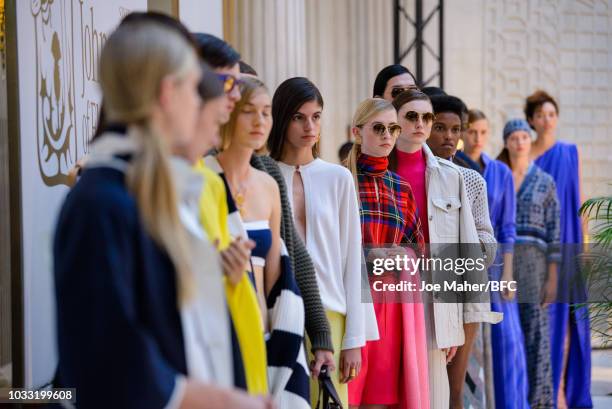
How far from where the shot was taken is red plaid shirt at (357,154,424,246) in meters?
3.97

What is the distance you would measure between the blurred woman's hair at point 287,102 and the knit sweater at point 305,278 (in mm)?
528

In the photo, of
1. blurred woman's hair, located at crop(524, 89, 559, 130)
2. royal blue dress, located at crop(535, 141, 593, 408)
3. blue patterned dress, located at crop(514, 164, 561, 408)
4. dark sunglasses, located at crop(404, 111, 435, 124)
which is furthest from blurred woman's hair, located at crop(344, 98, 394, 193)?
blurred woman's hair, located at crop(524, 89, 559, 130)

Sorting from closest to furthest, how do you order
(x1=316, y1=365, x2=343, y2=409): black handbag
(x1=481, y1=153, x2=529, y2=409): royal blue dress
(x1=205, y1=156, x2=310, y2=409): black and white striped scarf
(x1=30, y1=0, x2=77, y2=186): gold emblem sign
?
(x1=205, y1=156, x2=310, y2=409): black and white striped scarf < (x1=316, y1=365, x2=343, y2=409): black handbag < (x1=30, y1=0, x2=77, y2=186): gold emblem sign < (x1=481, y1=153, x2=529, y2=409): royal blue dress

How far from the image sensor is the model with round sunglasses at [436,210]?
165 inches

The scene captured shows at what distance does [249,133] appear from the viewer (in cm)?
261

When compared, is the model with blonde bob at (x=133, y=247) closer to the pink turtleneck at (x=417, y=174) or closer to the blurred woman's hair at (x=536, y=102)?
the pink turtleneck at (x=417, y=174)

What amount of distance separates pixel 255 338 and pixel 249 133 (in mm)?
710

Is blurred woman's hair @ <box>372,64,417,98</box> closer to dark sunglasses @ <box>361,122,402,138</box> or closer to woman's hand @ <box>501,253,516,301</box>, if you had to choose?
dark sunglasses @ <box>361,122,402,138</box>

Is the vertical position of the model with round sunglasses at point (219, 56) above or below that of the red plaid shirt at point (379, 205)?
above

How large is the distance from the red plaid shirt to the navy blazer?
239cm

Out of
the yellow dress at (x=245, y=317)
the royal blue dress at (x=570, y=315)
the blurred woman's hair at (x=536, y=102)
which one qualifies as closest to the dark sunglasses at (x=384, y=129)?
the yellow dress at (x=245, y=317)

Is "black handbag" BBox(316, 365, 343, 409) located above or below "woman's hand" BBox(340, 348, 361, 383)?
above

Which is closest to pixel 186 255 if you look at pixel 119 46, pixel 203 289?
pixel 203 289

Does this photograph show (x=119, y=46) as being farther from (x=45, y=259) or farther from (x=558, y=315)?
(x=558, y=315)
